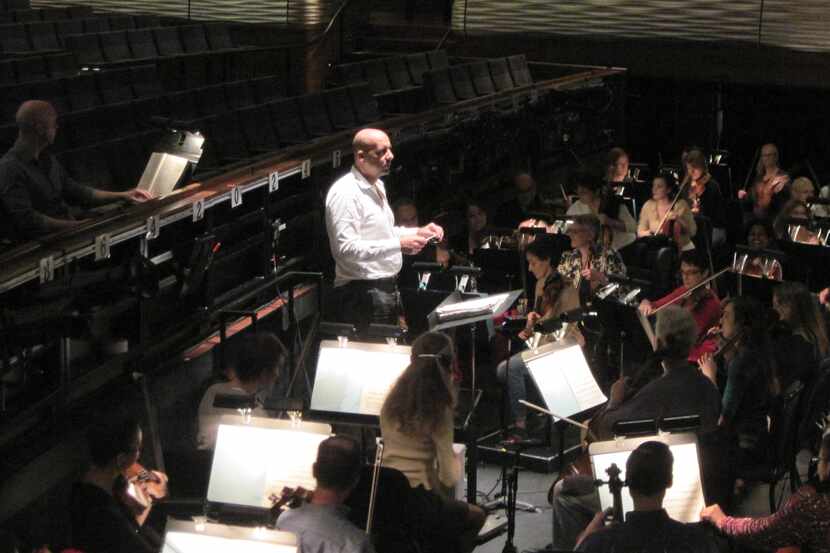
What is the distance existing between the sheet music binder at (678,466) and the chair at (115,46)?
7.40 m

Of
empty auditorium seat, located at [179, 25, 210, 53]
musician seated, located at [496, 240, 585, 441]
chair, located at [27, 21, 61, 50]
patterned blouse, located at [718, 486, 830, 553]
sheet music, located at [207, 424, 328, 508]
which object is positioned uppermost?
chair, located at [27, 21, 61, 50]

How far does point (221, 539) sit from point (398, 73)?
825 cm

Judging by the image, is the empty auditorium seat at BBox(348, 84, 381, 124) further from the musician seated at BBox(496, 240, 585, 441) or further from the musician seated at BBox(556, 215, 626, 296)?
the musician seated at BBox(496, 240, 585, 441)

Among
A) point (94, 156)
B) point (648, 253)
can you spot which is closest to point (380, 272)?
point (94, 156)

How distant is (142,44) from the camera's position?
11.0 m

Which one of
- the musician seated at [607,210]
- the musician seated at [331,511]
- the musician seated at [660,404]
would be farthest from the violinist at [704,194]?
the musician seated at [331,511]

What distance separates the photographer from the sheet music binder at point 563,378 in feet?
16.6

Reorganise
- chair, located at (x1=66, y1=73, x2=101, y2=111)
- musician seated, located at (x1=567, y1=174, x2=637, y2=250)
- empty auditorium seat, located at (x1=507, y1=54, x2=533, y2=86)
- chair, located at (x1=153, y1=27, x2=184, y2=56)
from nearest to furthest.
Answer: chair, located at (x1=66, y1=73, x2=101, y2=111)
musician seated, located at (x1=567, y1=174, x2=637, y2=250)
chair, located at (x1=153, y1=27, x2=184, y2=56)
empty auditorium seat, located at (x1=507, y1=54, x2=533, y2=86)

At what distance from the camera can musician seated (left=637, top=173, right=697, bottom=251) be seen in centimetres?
841

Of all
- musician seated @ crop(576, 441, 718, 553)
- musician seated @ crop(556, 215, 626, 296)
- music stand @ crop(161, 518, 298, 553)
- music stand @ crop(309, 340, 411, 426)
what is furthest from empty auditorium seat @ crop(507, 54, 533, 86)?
music stand @ crop(161, 518, 298, 553)

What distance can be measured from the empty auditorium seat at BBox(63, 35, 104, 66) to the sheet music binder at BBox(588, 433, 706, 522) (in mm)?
7317

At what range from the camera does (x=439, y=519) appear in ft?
14.0

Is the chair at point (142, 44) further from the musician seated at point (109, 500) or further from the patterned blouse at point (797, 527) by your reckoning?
the patterned blouse at point (797, 527)

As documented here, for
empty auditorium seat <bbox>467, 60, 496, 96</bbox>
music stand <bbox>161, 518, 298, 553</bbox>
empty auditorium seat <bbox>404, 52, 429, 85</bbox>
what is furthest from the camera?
empty auditorium seat <bbox>404, 52, 429, 85</bbox>
